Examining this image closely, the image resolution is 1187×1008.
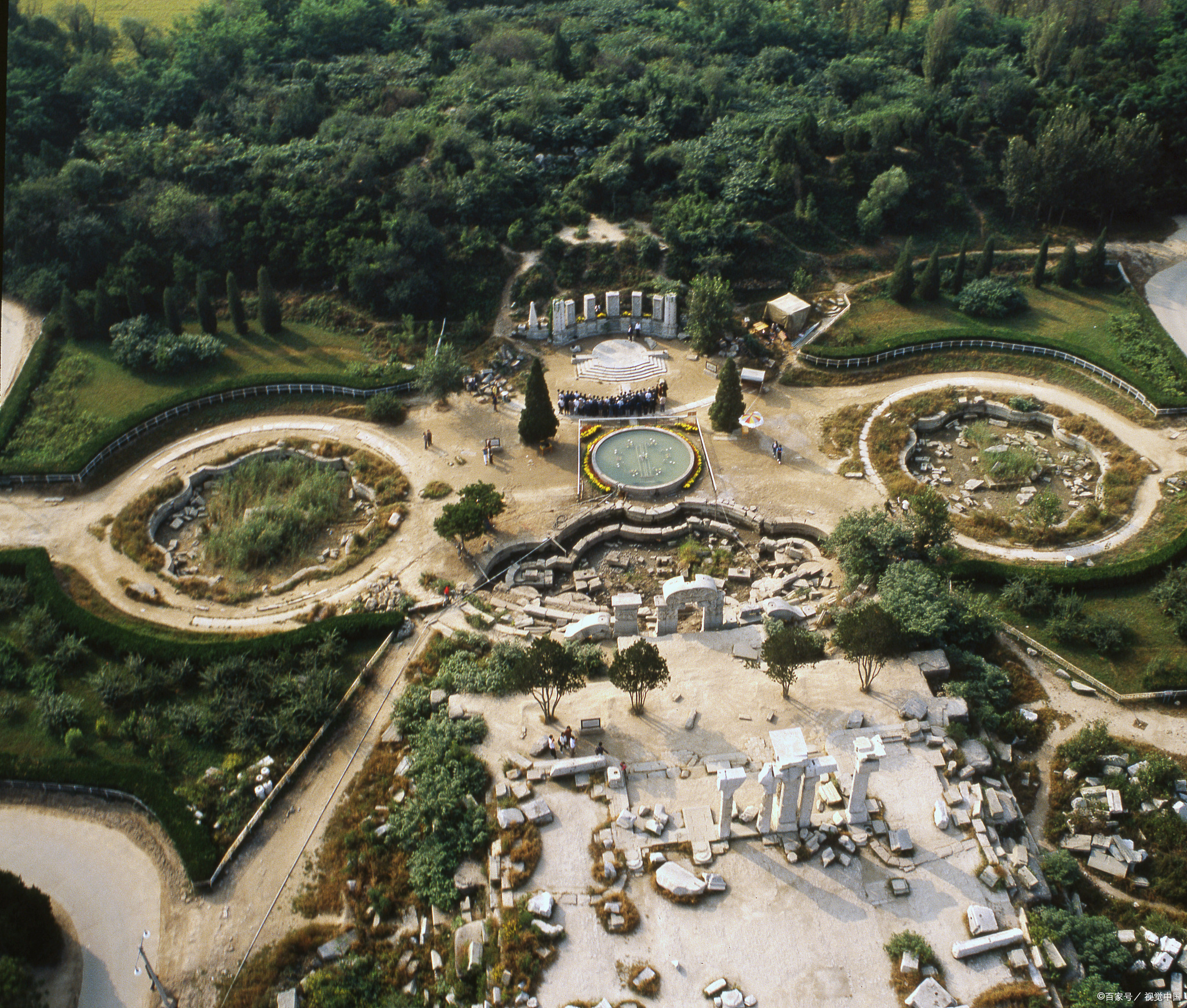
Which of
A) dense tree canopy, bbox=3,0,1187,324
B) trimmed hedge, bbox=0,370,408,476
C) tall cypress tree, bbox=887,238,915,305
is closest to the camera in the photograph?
trimmed hedge, bbox=0,370,408,476

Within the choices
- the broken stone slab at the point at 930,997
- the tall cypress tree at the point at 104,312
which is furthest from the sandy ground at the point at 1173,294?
the tall cypress tree at the point at 104,312

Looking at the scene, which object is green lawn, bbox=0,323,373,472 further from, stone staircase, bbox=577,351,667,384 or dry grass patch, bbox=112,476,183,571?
stone staircase, bbox=577,351,667,384

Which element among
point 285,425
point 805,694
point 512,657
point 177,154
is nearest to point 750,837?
point 805,694

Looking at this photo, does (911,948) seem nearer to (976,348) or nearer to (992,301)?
(976,348)

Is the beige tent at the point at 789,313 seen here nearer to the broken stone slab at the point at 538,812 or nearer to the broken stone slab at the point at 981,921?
the broken stone slab at the point at 538,812

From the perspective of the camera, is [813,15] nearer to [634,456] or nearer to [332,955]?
[634,456]

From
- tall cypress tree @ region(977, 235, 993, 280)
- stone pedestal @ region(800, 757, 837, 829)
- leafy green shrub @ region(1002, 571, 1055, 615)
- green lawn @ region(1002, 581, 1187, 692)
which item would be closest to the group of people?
leafy green shrub @ region(1002, 571, 1055, 615)
